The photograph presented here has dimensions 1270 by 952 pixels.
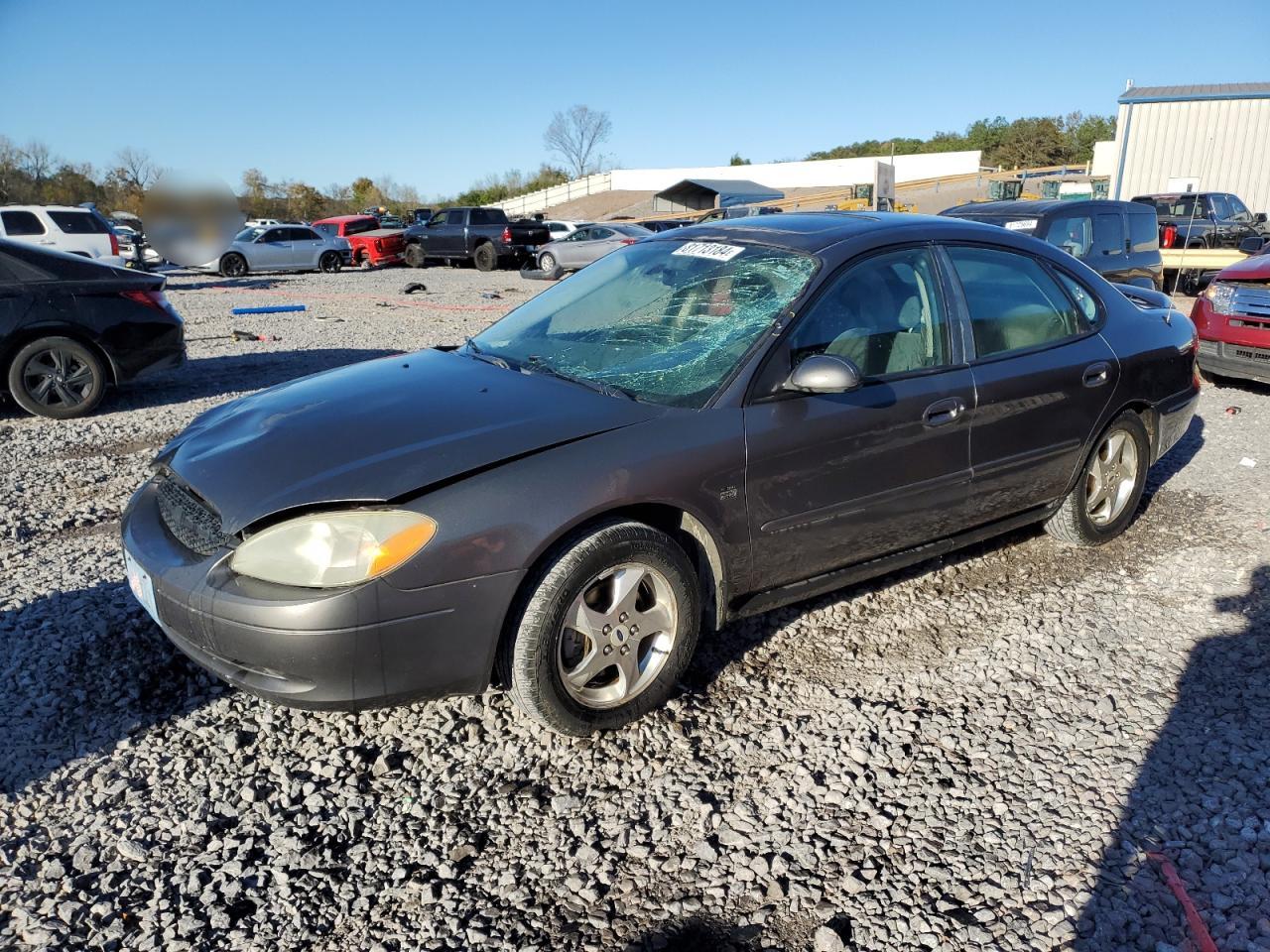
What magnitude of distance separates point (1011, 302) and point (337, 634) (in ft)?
10.3

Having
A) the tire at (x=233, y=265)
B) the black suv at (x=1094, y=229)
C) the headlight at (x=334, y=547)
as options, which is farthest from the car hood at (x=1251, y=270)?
the tire at (x=233, y=265)

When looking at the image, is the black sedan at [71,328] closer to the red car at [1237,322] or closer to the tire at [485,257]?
the red car at [1237,322]

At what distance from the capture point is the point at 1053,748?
9.35 ft

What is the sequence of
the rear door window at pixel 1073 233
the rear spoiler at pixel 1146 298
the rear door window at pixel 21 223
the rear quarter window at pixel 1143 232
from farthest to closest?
the rear door window at pixel 21 223, the rear quarter window at pixel 1143 232, the rear door window at pixel 1073 233, the rear spoiler at pixel 1146 298

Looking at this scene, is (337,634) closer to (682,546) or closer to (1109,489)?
(682,546)

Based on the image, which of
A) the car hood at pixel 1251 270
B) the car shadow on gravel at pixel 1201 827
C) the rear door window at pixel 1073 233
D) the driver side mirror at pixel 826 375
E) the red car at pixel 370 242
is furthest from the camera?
the red car at pixel 370 242

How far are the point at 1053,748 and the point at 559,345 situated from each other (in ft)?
7.53

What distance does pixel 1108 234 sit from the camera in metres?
9.18

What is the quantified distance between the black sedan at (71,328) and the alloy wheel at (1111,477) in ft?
22.8

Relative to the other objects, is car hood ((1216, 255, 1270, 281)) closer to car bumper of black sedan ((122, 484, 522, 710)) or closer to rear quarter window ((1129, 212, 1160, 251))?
rear quarter window ((1129, 212, 1160, 251))

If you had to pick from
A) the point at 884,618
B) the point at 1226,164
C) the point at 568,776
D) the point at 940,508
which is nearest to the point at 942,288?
the point at 940,508

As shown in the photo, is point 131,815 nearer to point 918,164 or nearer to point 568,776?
point 568,776

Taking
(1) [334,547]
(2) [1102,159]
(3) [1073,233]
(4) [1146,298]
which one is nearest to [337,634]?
(1) [334,547]

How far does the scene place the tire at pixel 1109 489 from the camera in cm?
428
